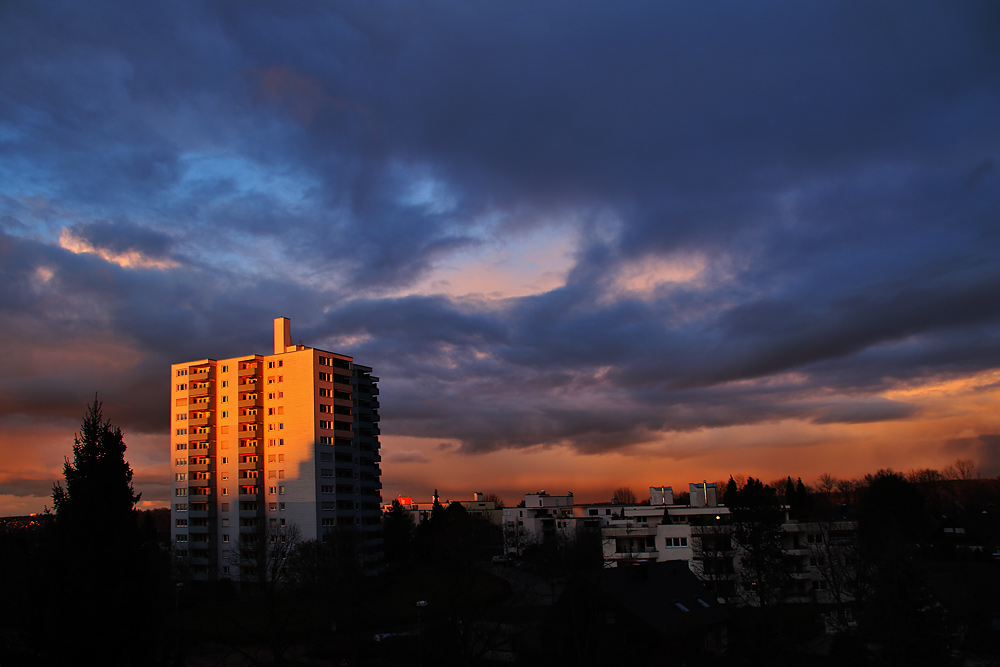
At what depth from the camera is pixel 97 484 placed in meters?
22.9

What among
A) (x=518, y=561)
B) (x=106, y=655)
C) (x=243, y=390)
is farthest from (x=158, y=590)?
(x=518, y=561)

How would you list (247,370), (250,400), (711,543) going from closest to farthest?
(711,543) < (250,400) < (247,370)

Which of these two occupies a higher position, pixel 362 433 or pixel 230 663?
pixel 362 433

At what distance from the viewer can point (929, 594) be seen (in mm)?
31438

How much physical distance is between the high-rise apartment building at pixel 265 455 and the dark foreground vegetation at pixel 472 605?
854cm

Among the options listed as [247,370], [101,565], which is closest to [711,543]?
[101,565]

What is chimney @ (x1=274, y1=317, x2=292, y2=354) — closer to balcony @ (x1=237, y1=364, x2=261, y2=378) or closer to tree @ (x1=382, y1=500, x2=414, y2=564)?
balcony @ (x1=237, y1=364, x2=261, y2=378)

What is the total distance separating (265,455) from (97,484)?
250 ft

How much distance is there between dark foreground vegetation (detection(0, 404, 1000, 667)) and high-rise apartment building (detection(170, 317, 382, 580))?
8536 millimetres

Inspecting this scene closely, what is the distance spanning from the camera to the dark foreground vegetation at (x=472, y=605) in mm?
21688

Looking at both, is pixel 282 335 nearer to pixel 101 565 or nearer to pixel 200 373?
pixel 200 373

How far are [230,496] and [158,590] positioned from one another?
78099 millimetres

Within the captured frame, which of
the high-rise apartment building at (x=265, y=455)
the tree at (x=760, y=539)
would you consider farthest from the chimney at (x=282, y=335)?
the tree at (x=760, y=539)

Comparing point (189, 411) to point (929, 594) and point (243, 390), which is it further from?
point (929, 594)
